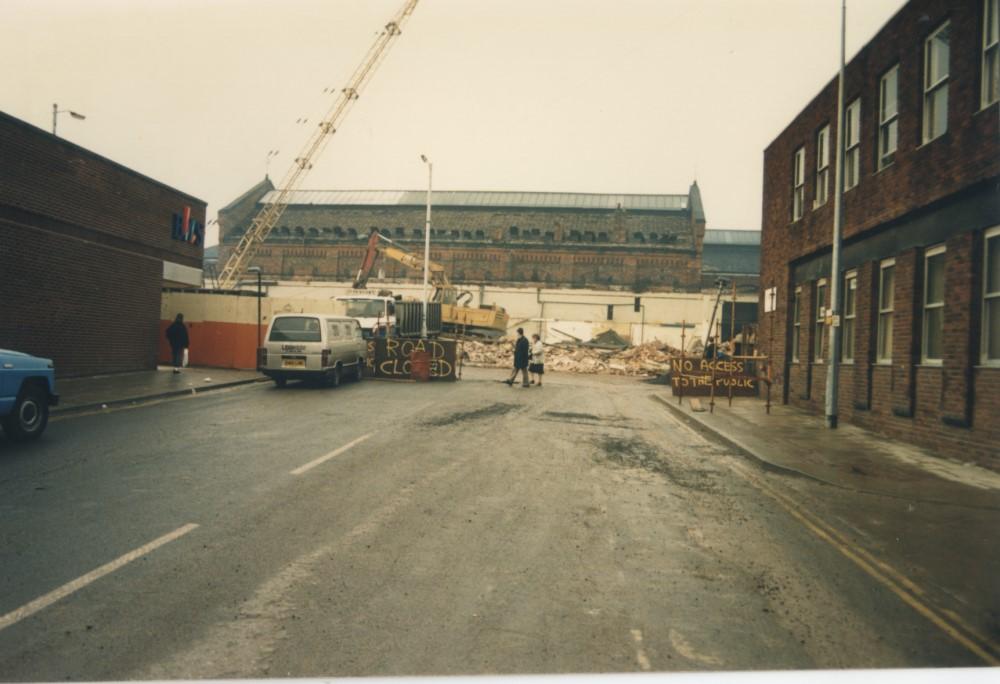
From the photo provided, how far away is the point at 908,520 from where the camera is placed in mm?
7098

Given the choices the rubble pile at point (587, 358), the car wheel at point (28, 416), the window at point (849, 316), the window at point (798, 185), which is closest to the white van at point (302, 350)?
the car wheel at point (28, 416)

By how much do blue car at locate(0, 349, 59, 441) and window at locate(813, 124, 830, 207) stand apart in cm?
1567

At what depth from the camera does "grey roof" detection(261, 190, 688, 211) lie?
8075 cm

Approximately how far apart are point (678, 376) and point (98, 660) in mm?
19897

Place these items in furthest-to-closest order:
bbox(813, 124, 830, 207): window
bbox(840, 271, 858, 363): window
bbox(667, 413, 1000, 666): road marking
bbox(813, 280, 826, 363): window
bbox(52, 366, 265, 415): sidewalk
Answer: bbox(813, 280, 826, 363): window → bbox(813, 124, 830, 207): window → bbox(840, 271, 858, 363): window → bbox(52, 366, 265, 415): sidewalk → bbox(667, 413, 1000, 666): road marking

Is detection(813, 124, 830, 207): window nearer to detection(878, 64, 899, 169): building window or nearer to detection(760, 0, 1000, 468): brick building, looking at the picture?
detection(760, 0, 1000, 468): brick building

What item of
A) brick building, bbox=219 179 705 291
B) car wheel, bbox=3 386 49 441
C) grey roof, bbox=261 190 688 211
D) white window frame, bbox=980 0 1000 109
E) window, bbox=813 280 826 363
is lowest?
car wheel, bbox=3 386 49 441

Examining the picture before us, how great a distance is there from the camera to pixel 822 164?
1767 cm

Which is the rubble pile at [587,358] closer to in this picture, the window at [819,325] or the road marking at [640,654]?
the window at [819,325]

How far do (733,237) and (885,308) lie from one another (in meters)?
76.0

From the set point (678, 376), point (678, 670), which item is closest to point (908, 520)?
point (678, 670)

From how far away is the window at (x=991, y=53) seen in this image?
32.1ft

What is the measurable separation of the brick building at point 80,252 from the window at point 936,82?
18.0 m

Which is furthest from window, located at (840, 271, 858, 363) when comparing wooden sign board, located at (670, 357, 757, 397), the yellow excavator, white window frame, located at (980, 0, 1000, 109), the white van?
the yellow excavator
